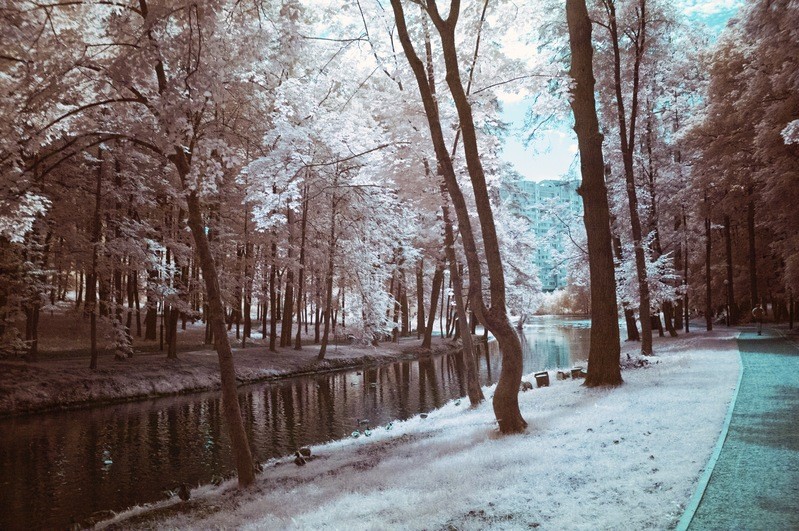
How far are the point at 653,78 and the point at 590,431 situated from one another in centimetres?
1746

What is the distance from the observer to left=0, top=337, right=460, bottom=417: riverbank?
17094 mm

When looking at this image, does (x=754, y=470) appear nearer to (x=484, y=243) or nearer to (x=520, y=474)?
(x=520, y=474)

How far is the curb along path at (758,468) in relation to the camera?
4.11 meters

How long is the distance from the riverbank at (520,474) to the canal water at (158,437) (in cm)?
181

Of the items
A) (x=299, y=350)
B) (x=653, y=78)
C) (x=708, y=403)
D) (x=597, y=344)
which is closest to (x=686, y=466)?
(x=708, y=403)

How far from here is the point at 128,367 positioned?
68.3 feet

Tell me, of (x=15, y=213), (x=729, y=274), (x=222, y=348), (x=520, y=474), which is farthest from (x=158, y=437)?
(x=729, y=274)

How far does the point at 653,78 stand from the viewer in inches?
797

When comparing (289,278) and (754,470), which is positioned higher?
(289,278)

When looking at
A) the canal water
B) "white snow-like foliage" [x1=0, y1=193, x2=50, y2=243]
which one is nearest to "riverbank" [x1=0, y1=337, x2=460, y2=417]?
the canal water

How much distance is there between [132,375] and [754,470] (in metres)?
20.5

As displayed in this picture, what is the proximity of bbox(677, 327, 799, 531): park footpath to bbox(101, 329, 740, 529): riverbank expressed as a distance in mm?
165

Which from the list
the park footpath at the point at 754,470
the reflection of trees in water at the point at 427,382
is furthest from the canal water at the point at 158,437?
the park footpath at the point at 754,470

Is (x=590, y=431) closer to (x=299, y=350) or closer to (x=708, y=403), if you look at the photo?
(x=708, y=403)
